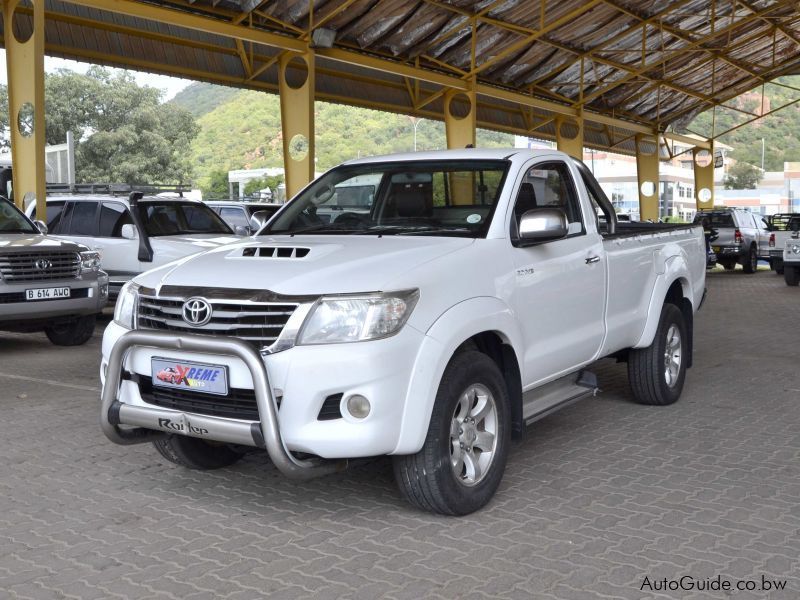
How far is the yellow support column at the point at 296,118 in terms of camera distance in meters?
19.7

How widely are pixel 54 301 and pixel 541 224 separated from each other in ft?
22.5

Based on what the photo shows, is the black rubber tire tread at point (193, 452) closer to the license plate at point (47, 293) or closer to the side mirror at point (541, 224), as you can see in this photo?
the side mirror at point (541, 224)

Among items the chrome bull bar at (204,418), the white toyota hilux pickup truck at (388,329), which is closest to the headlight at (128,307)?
the white toyota hilux pickup truck at (388,329)

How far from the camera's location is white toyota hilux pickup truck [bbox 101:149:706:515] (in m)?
3.84

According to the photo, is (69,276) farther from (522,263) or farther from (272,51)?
(272,51)

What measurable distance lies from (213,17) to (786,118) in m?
99.5

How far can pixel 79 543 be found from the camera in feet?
13.3

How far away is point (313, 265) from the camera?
4160 millimetres

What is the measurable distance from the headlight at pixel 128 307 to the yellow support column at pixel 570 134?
2903cm

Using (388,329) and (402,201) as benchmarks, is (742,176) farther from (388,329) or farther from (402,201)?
(388,329)

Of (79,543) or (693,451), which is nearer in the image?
(79,543)

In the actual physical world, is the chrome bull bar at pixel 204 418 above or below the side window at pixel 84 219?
below

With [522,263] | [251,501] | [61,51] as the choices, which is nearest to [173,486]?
[251,501]

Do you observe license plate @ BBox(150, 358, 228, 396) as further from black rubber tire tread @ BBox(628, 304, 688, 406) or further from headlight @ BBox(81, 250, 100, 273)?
headlight @ BBox(81, 250, 100, 273)
